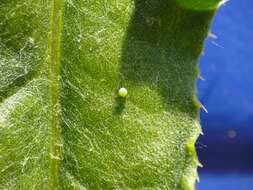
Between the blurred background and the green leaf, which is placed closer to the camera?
the green leaf

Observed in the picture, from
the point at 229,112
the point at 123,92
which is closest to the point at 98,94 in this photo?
the point at 123,92

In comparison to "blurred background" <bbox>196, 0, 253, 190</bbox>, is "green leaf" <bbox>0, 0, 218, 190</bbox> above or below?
above

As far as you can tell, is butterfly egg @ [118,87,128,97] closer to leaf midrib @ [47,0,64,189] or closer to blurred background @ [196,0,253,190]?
leaf midrib @ [47,0,64,189]

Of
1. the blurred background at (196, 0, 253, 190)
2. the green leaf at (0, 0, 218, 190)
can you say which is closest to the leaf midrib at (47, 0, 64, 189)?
the green leaf at (0, 0, 218, 190)

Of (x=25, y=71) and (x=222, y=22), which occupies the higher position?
(x=25, y=71)

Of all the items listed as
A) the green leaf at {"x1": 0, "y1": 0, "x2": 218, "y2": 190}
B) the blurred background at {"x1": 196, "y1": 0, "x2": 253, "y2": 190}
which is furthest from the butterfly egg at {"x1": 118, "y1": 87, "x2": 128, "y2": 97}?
the blurred background at {"x1": 196, "y1": 0, "x2": 253, "y2": 190}

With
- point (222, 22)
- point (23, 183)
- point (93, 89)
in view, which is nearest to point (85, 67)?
point (93, 89)

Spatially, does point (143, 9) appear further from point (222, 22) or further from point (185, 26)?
point (222, 22)

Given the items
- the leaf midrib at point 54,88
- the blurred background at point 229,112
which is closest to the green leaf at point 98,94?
the leaf midrib at point 54,88
